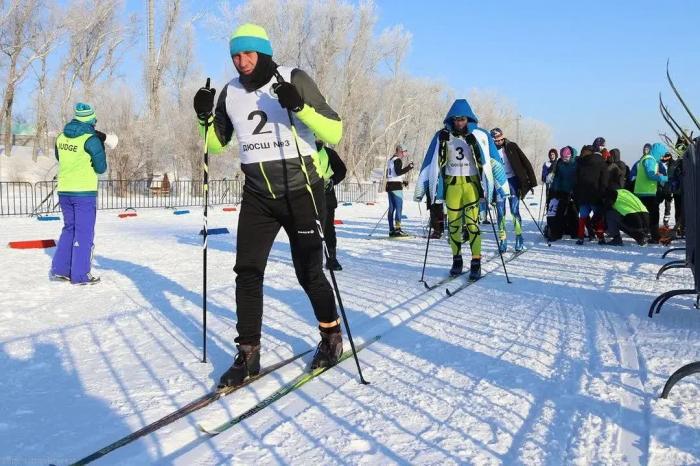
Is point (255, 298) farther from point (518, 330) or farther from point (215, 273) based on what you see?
point (215, 273)

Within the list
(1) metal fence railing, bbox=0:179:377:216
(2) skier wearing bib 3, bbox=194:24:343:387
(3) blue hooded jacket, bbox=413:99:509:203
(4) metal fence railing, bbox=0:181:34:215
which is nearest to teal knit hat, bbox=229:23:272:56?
(2) skier wearing bib 3, bbox=194:24:343:387

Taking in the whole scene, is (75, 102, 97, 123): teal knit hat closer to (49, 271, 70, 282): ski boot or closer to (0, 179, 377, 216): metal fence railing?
(49, 271, 70, 282): ski boot

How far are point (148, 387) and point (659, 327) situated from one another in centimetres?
373

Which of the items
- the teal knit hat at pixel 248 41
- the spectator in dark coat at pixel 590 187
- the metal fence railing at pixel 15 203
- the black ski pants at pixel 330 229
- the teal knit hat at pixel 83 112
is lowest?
the metal fence railing at pixel 15 203

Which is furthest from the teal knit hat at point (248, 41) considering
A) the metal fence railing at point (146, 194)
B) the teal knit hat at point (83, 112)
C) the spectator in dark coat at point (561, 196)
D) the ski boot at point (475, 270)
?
the metal fence railing at point (146, 194)

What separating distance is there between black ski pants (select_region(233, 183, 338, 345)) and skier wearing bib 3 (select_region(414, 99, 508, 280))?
3.53 m

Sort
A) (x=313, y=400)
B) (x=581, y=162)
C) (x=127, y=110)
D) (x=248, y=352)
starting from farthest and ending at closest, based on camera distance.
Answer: (x=127, y=110) < (x=581, y=162) < (x=248, y=352) < (x=313, y=400)

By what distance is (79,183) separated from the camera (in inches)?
239

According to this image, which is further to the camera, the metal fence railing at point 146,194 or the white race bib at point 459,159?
the metal fence railing at point 146,194

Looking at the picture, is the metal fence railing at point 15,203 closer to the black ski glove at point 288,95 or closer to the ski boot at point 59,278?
the ski boot at point 59,278

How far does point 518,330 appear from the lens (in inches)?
175

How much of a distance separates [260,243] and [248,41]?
112 centimetres

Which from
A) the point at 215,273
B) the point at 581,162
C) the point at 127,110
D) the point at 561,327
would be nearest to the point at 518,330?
the point at 561,327

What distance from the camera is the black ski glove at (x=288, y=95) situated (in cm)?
308
